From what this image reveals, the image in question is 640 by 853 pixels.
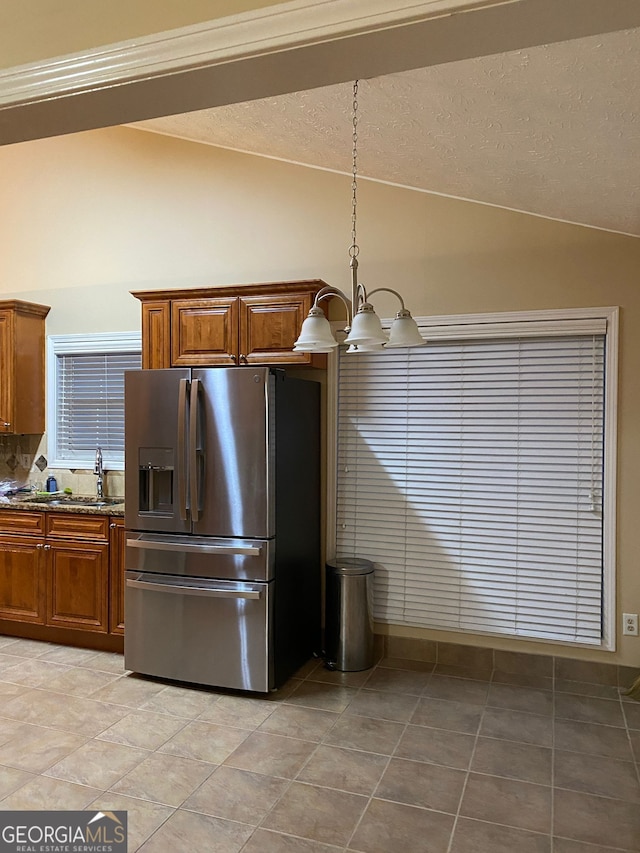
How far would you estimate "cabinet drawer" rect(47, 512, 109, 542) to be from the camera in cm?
427

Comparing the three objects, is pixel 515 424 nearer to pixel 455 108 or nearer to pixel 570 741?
pixel 570 741

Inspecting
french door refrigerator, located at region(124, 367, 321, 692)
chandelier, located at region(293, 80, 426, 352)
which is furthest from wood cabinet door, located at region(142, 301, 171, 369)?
chandelier, located at region(293, 80, 426, 352)

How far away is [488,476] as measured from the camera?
398 cm

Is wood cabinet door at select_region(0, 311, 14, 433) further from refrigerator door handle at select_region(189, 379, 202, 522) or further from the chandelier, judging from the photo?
the chandelier

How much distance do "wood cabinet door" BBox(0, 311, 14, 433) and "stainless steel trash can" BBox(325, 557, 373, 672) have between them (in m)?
2.63

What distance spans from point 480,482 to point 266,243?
6.76 ft

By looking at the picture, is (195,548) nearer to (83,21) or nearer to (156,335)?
(156,335)

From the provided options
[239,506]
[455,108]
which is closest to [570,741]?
[239,506]

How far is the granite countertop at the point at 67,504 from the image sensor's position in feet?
14.0

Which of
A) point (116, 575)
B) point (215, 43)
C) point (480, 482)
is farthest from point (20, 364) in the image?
point (215, 43)

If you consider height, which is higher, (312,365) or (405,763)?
(312,365)

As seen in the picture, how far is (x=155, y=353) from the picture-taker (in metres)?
4.22

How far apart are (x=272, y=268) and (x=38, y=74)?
120 inches

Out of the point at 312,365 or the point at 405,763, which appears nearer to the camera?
the point at 405,763
